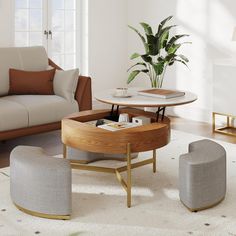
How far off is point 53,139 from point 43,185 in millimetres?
1977

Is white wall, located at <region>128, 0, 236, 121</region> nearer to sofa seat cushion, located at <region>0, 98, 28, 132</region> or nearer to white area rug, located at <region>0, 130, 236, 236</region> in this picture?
white area rug, located at <region>0, 130, 236, 236</region>

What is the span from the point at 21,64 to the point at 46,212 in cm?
237

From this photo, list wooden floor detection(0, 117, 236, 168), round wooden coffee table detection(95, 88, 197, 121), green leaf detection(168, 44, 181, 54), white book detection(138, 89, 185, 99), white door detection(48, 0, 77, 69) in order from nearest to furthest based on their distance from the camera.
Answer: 1. round wooden coffee table detection(95, 88, 197, 121)
2. white book detection(138, 89, 185, 99)
3. wooden floor detection(0, 117, 236, 168)
4. green leaf detection(168, 44, 181, 54)
5. white door detection(48, 0, 77, 69)

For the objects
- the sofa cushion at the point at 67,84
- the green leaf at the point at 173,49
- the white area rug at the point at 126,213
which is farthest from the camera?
the green leaf at the point at 173,49

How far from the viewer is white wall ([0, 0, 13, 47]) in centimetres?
538

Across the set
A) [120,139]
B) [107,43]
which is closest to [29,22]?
[107,43]

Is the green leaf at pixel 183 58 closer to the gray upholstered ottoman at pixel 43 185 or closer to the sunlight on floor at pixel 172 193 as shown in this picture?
the sunlight on floor at pixel 172 193

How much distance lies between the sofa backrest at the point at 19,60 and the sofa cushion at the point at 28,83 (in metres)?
0.07

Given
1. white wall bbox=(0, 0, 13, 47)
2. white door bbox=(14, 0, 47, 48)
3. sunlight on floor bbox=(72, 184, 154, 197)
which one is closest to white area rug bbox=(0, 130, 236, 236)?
sunlight on floor bbox=(72, 184, 154, 197)

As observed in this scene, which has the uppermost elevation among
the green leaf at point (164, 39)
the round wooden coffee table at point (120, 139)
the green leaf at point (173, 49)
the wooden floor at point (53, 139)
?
the green leaf at point (164, 39)

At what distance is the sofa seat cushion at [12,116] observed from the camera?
4.21 m

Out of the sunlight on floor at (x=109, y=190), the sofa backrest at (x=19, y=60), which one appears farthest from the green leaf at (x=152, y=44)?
the sunlight on floor at (x=109, y=190)

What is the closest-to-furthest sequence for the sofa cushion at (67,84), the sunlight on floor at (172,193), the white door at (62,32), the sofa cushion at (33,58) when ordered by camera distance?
the sunlight on floor at (172,193) → the sofa cushion at (67,84) → the sofa cushion at (33,58) → the white door at (62,32)

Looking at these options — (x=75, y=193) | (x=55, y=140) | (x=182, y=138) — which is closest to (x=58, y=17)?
(x=55, y=140)
